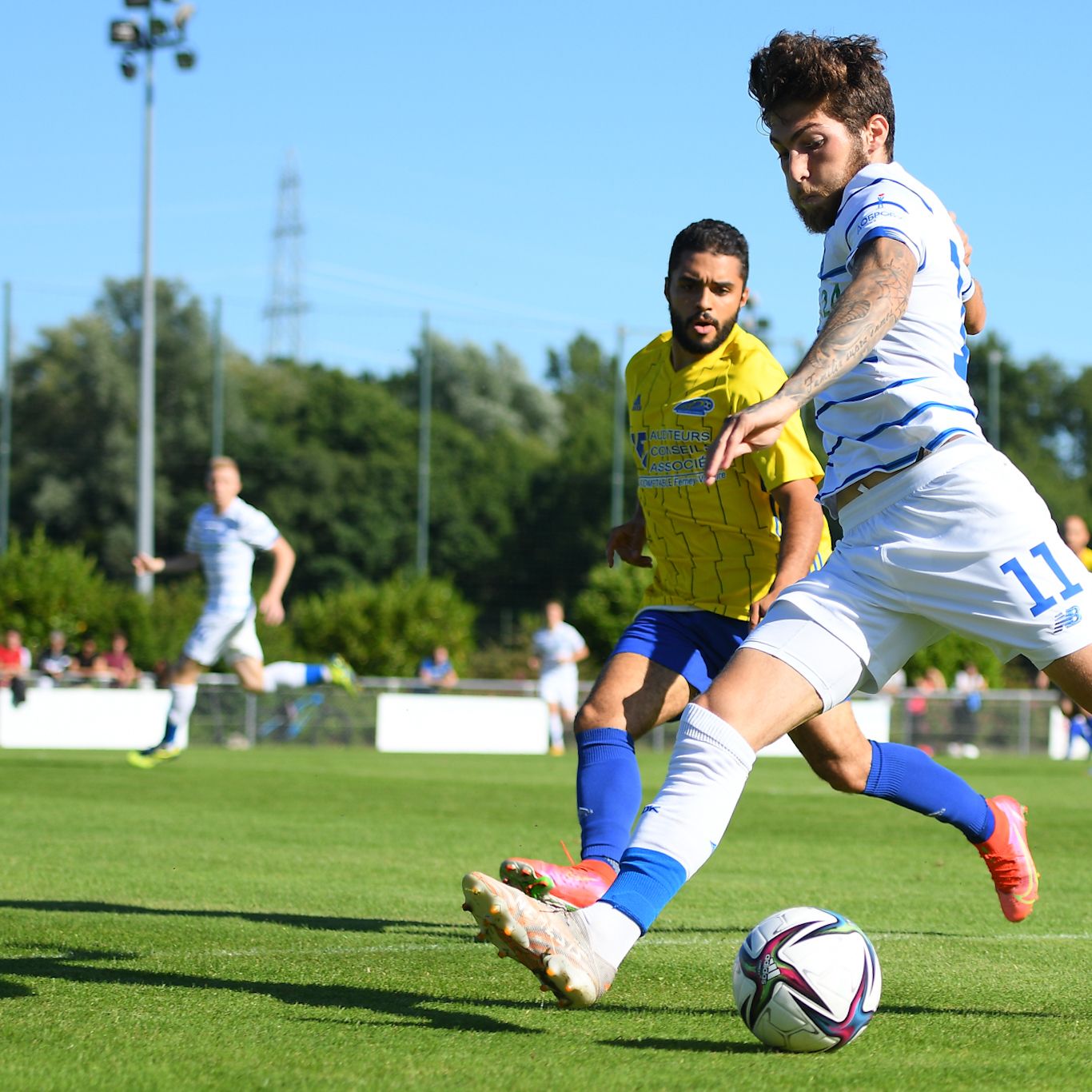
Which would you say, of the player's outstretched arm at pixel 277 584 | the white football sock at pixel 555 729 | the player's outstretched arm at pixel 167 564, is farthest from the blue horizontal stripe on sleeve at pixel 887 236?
the white football sock at pixel 555 729

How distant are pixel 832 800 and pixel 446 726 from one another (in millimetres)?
12114

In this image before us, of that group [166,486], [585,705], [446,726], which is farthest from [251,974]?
[166,486]

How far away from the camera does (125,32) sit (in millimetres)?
33156

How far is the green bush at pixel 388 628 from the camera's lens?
33.1 m

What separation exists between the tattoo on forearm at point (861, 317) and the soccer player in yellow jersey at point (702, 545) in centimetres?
144

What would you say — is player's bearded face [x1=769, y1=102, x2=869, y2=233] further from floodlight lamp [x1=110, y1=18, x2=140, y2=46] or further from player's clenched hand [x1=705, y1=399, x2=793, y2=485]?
floodlight lamp [x1=110, y1=18, x2=140, y2=46]

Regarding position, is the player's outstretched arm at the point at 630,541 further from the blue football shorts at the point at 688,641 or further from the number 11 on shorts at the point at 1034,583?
the number 11 on shorts at the point at 1034,583

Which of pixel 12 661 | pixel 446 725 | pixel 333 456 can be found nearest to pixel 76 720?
pixel 12 661

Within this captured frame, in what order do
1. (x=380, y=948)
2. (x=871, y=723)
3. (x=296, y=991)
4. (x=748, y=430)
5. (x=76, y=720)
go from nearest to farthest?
(x=748, y=430), (x=296, y=991), (x=380, y=948), (x=76, y=720), (x=871, y=723)

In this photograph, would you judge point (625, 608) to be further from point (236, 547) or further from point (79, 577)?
point (236, 547)

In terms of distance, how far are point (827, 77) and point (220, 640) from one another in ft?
36.5

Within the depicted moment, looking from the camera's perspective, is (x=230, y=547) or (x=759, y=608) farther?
(x=230, y=547)

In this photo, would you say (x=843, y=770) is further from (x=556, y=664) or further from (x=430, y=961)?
(x=556, y=664)

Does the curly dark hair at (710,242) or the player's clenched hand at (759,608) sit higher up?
the curly dark hair at (710,242)
